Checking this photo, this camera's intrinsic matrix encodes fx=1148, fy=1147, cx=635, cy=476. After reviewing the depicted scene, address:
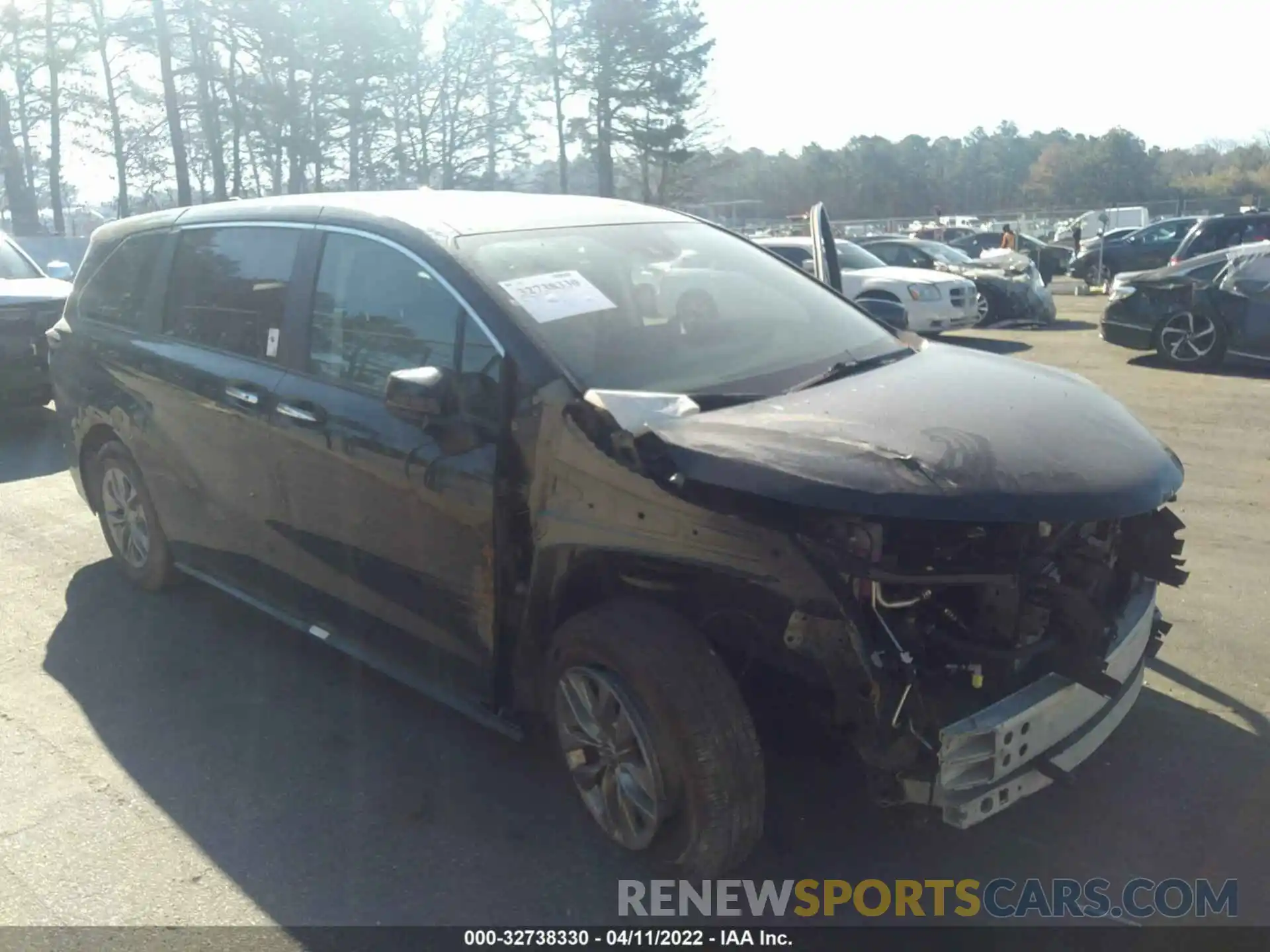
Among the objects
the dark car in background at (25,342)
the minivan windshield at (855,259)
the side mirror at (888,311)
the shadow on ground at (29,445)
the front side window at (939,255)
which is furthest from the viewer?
the front side window at (939,255)

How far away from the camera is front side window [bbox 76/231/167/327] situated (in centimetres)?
527

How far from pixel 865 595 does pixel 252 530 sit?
104 inches

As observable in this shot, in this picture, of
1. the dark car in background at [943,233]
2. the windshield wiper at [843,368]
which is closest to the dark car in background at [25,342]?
the windshield wiper at [843,368]

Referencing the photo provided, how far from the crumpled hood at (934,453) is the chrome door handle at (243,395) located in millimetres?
1917

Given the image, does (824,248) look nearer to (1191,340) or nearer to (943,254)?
(1191,340)

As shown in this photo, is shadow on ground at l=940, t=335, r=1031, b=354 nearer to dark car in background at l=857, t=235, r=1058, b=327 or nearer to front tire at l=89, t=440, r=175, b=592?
dark car in background at l=857, t=235, r=1058, b=327

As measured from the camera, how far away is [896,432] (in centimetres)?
303

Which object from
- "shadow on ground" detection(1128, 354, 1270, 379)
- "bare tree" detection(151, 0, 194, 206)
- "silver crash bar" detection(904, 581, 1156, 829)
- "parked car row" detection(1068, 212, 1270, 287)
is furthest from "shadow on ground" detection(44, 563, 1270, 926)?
"bare tree" detection(151, 0, 194, 206)

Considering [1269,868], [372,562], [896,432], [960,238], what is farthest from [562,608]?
[960,238]

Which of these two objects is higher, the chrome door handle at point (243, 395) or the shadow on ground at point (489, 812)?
the chrome door handle at point (243, 395)

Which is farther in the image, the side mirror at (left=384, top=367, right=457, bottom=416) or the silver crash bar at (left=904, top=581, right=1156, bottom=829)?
the side mirror at (left=384, top=367, right=457, bottom=416)

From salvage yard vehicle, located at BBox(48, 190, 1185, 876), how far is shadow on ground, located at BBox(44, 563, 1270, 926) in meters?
0.27

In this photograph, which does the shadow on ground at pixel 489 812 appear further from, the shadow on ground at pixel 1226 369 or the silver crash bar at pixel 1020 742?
the shadow on ground at pixel 1226 369

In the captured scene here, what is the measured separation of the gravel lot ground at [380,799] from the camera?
10.6ft
